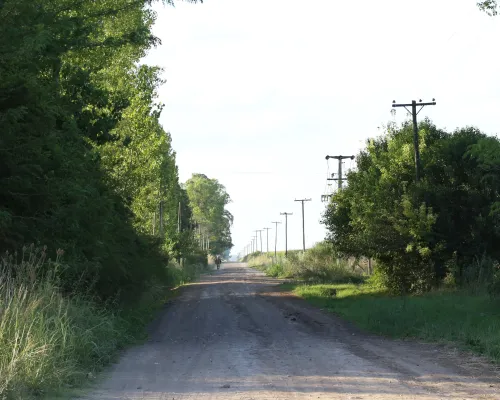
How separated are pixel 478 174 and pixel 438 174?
7.73 ft

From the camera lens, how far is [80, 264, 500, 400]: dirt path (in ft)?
32.2

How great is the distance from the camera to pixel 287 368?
1199 centimetres

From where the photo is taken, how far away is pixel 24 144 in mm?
13789

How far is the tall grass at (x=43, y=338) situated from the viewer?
9539 millimetres

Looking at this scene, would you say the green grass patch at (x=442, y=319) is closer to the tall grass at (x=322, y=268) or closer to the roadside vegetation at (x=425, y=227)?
the roadside vegetation at (x=425, y=227)

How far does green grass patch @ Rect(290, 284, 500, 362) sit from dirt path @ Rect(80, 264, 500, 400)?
0.83 metres

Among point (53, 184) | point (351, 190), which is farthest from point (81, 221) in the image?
point (351, 190)

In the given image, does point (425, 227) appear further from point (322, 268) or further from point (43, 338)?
point (322, 268)

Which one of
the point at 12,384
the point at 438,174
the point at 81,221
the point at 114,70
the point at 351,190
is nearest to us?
the point at 12,384

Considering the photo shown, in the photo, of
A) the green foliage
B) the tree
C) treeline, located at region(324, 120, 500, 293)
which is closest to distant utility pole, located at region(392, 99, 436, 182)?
treeline, located at region(324, 120, 500, 293)

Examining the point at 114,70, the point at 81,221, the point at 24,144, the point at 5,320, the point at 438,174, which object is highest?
the point at 114,70

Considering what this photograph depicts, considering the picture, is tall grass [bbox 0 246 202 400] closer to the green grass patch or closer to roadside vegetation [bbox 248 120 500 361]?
the green grass patch

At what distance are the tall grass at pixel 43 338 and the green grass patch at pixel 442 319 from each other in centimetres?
697

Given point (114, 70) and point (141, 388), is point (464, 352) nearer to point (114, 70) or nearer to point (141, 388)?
point (141, 388)
